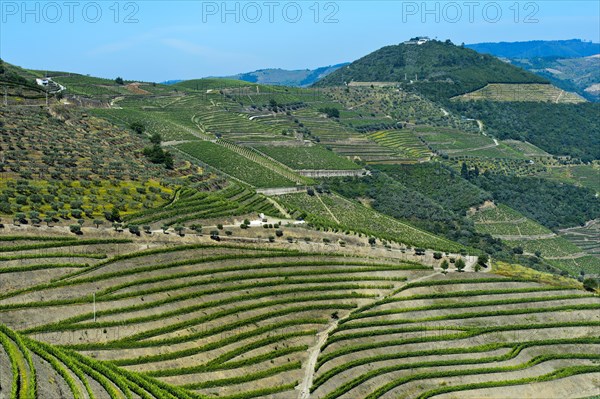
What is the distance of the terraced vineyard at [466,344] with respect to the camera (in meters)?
64.7

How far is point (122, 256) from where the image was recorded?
223ft

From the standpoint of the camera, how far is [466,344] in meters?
71.6

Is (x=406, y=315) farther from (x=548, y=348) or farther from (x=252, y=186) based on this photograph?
(x=252, y=186)

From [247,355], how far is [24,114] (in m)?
65.0

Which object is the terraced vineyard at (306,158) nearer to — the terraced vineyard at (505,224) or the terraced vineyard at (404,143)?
the terraced vineyard at (404,143)

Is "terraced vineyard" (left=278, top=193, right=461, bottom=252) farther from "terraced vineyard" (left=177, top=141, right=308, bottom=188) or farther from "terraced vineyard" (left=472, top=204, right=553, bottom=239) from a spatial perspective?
"terraced vineyard" (left=472, top=204, right=553, bottom=239)

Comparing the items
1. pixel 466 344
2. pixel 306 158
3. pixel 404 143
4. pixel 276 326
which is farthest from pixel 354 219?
pixel 404 143

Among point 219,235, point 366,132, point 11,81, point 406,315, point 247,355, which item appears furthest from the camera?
point 366,132

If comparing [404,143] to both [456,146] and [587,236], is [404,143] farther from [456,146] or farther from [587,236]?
[587,236]

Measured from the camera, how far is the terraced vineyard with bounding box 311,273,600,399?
212ft

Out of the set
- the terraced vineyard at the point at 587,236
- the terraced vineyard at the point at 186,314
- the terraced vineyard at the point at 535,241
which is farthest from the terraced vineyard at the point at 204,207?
the terraced vineyard at the point at 587,236

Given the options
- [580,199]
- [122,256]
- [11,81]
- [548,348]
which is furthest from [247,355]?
[580,199]

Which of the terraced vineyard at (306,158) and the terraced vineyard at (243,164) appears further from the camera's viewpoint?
the terraced vineyard at (306,158)

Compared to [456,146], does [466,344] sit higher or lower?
lower
